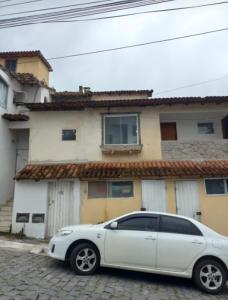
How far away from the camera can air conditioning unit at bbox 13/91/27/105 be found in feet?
50.4

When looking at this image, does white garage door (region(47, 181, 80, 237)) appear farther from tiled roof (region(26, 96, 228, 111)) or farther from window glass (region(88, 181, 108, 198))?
tiled roof (region(26, 96, 228, 111))

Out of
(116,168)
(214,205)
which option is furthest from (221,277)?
(116,168)

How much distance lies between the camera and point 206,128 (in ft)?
48.1

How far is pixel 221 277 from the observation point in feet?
18.8

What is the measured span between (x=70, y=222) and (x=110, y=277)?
18.0 feet

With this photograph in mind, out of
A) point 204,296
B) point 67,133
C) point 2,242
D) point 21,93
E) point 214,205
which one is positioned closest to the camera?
point 204,296

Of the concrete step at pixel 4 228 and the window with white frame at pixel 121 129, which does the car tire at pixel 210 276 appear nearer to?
the window with white frame at pixel 121 129

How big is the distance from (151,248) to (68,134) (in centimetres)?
857

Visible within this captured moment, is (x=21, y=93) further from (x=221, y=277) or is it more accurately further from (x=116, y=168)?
(x=221, y=277)

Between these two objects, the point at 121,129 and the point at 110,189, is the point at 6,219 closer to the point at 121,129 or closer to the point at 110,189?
the point at 110,189

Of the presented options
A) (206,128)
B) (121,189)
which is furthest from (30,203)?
(206,128)

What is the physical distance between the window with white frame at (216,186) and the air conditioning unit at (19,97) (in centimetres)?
1142

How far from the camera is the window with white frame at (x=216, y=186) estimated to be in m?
11.3

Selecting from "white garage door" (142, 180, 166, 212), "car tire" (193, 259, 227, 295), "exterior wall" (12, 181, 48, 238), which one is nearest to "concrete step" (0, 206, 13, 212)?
"exterior wall" (12, 181, 48, 238)
